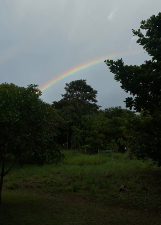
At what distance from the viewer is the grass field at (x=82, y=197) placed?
18.9ft

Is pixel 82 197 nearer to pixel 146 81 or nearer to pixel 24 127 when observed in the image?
pixel 24 127

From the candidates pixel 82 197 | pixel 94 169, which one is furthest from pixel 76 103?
pixel 82 197

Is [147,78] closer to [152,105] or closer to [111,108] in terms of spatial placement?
[152,105]

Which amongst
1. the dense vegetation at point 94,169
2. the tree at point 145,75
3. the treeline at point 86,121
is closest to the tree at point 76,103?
the treeline at point 86,121

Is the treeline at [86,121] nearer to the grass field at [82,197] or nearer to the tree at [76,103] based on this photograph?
the tree at [76,103]

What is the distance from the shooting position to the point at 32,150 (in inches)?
214

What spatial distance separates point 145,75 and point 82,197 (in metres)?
5.99

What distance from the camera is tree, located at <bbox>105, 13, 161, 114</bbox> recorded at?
24.1 ft

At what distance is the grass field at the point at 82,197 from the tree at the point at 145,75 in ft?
12.9

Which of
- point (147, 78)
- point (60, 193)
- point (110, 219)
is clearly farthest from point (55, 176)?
point (147, 78)

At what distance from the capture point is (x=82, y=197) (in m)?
8.24

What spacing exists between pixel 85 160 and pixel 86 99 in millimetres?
20142

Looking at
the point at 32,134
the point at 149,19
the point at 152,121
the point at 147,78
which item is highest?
the point at 149,19

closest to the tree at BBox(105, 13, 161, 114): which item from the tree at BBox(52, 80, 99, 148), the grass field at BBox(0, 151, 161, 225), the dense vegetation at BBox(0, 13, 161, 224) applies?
the dense vegetation at BBox(0, 13, 161, 224)
